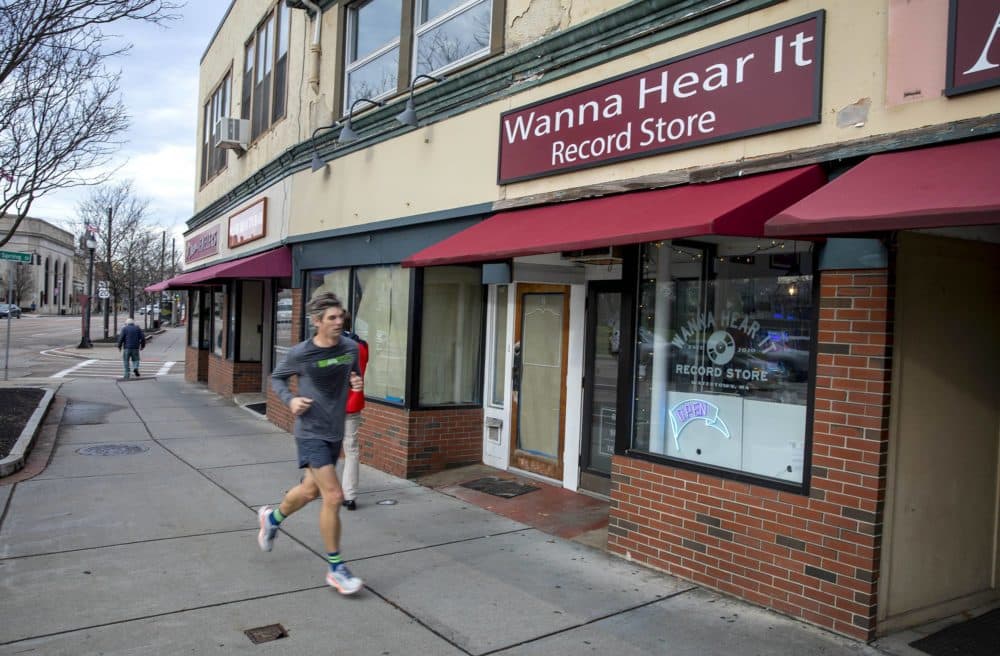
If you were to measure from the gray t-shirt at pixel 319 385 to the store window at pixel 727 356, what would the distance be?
221 centimetres

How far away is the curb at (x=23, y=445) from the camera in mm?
7837

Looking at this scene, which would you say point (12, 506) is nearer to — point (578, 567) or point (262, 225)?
point (578, 567)

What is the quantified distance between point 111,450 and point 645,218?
7.69m

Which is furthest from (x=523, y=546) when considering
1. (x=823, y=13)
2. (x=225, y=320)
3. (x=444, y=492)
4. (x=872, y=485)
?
(x=225, y=320)

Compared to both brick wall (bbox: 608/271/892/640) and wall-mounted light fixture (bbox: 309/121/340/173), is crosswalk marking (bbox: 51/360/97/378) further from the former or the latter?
brick wall (bbox: 608/271/892/640)

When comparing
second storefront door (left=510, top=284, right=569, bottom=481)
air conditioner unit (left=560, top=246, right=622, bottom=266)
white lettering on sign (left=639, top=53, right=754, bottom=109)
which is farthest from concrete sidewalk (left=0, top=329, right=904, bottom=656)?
white lettering on sign (left=639, top=53, right=754, bottom=109)

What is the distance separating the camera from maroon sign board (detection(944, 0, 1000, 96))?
12.2ft

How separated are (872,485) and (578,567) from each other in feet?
6.82

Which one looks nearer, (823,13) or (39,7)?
(823,13)

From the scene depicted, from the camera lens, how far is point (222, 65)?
58.7 feet

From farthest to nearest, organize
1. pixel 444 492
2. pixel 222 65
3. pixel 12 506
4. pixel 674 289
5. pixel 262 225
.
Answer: pixel 222 65 → pixel 262 225 → pixel 444 492 → pixel 12 506 → pixel 674 289

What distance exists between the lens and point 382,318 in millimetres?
9211

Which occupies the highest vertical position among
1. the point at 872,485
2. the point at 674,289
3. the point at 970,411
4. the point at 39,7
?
the point at 39,7

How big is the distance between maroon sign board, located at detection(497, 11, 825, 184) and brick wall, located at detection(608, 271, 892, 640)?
120cm
